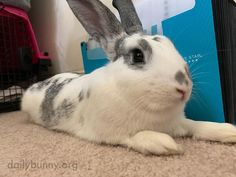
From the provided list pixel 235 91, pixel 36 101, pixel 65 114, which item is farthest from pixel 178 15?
pixel 36 101

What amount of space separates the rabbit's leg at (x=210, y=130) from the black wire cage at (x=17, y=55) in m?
1.38

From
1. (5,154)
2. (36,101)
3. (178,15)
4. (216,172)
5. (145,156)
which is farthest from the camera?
(36,101)

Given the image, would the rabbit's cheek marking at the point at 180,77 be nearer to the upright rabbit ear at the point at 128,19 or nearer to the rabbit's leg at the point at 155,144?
the rabbit's leg at the point at 155,144

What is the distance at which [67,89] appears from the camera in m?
→ 1.14

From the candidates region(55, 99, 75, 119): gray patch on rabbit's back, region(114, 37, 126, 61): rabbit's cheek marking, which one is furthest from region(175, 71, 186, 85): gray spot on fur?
region(55, 99, 75, 119): gray patch on rabbit's back

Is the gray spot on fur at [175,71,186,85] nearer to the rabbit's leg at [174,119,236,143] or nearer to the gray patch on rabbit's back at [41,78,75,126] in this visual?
the rabbit's leg at [174,119,236,143]

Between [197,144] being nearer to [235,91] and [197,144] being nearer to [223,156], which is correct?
[223,156]

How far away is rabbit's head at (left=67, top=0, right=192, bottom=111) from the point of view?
2.50 feet

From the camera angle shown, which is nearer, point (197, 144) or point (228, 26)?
point (197, 144)

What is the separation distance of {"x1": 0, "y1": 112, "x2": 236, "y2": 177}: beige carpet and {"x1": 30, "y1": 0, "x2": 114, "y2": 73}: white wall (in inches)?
52.8

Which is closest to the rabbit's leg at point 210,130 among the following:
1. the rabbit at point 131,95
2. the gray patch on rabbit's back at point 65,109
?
the rabbit at point 131,95

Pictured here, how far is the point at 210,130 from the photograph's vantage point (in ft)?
2.90

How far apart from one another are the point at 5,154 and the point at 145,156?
44 cm

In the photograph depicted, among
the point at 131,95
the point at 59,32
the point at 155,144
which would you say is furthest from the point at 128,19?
the point at 59,32
